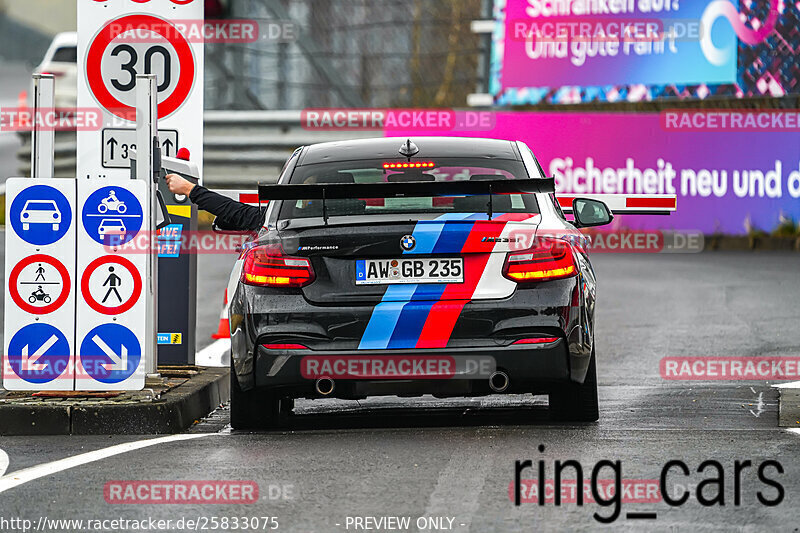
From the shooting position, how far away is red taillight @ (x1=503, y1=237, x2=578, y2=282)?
7895 mm

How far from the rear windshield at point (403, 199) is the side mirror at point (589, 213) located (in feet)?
1.24

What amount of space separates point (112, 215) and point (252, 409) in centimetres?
134

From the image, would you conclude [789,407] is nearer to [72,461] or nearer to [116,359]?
[116,359]

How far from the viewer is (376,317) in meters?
7.84

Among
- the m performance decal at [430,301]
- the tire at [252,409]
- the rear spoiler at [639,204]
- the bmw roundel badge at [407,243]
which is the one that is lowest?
the tire at [252,409]

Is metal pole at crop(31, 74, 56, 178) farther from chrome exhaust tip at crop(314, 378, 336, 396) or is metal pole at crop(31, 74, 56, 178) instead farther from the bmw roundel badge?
the bmw roundel badge

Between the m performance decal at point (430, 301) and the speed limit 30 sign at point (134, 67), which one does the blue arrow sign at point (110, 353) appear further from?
the m performance decal at point (430, 301)

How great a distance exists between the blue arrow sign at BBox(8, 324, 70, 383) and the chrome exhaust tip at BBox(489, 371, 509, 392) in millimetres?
2307

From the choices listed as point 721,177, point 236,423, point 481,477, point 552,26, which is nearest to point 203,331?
point 236,423

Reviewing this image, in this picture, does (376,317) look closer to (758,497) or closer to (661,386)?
(758,497)

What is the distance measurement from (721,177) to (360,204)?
15.1 meters

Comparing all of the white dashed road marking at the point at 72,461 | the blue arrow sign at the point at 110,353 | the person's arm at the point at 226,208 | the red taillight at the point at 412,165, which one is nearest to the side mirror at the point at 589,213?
the red taillight at the point at 412,165

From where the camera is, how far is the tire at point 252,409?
27.1 ft

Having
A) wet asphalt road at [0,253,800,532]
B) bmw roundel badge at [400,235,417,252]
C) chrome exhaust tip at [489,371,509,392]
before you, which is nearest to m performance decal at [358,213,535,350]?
bmw roundel badge at [400,235,417,252]
